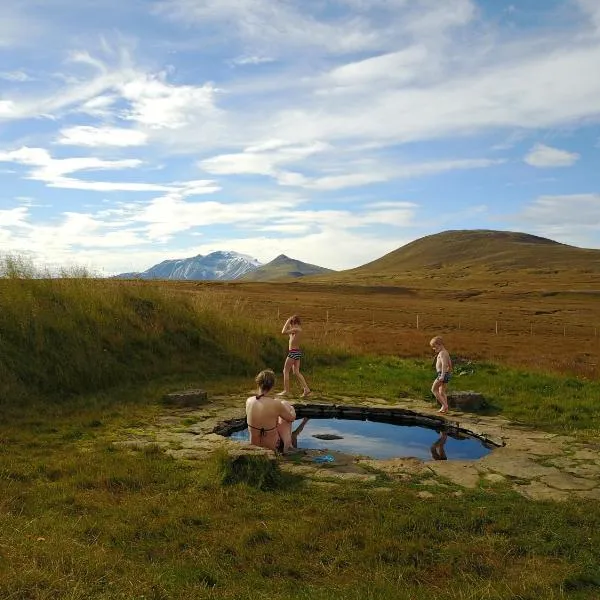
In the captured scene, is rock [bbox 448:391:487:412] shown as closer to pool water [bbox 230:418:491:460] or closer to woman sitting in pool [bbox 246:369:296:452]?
pool water [bbox 230:418:491:460]

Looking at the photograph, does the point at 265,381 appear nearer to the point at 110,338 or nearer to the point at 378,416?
the point at 378,416

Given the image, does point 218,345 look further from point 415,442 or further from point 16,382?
point 415,442

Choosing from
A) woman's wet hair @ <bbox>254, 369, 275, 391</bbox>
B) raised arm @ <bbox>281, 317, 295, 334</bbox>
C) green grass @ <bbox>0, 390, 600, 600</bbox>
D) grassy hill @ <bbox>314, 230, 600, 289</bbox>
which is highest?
grassy hill @ <bbox>314, 230, 600, 289</bbox>

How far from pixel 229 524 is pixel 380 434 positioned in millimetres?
5434

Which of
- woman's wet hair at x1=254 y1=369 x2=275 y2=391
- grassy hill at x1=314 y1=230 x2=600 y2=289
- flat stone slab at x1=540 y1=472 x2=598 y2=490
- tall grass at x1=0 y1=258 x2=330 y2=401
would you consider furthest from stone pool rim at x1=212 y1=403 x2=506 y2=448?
grassy hill at x1=314 y1=230 x2=600 y2=289

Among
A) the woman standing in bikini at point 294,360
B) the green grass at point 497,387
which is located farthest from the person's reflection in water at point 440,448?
the woman standing in bikini at point 294,360

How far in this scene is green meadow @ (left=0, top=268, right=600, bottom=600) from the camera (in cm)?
449

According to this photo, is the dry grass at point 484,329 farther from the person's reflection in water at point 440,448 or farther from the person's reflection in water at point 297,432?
the person's reflection in water at point 440,448

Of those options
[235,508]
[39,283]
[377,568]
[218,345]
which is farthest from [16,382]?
[377,568]

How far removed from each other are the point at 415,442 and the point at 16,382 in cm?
774

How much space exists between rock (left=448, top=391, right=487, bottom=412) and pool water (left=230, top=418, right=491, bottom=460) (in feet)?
4.14

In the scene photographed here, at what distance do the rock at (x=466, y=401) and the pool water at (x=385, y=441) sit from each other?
126cm

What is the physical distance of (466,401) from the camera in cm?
1192

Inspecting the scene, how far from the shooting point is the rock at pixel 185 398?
11648 mm
